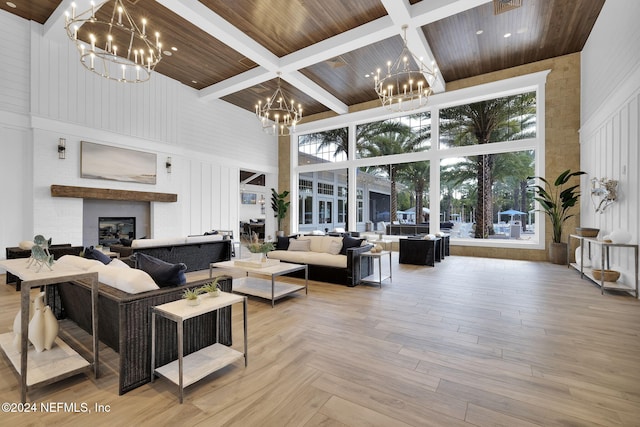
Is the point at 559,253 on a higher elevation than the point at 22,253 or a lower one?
lower

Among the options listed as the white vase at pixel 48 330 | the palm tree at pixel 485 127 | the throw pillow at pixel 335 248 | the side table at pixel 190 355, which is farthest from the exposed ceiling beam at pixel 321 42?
the side table at pixel 190 355

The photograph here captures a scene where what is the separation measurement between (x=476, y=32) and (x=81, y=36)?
27.1 ft

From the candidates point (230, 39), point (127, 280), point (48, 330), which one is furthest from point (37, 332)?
point (230, 39)

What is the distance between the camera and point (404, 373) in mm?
2209

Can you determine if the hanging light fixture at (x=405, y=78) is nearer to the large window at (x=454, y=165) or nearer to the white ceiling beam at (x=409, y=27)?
the white ceiling beam at (x=409, y=27)

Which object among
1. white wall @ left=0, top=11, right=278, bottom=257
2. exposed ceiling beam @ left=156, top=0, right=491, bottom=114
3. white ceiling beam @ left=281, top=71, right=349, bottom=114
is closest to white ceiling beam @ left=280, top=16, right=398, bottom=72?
exposed ceiling beam @ left=156, top=0, right=491, bottom=114

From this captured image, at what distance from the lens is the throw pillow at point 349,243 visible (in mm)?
5258

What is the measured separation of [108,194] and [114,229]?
1012 mm

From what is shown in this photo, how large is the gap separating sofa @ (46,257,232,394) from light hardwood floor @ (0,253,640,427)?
6.4 inches

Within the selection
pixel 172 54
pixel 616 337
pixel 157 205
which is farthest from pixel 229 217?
pixel 616 337

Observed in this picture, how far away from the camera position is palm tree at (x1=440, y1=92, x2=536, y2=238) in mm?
7801

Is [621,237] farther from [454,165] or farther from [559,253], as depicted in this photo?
[454,165]

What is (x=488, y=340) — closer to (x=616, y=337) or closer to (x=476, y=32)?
(x=616, y=337)

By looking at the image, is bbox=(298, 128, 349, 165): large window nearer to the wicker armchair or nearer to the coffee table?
the coffee table
